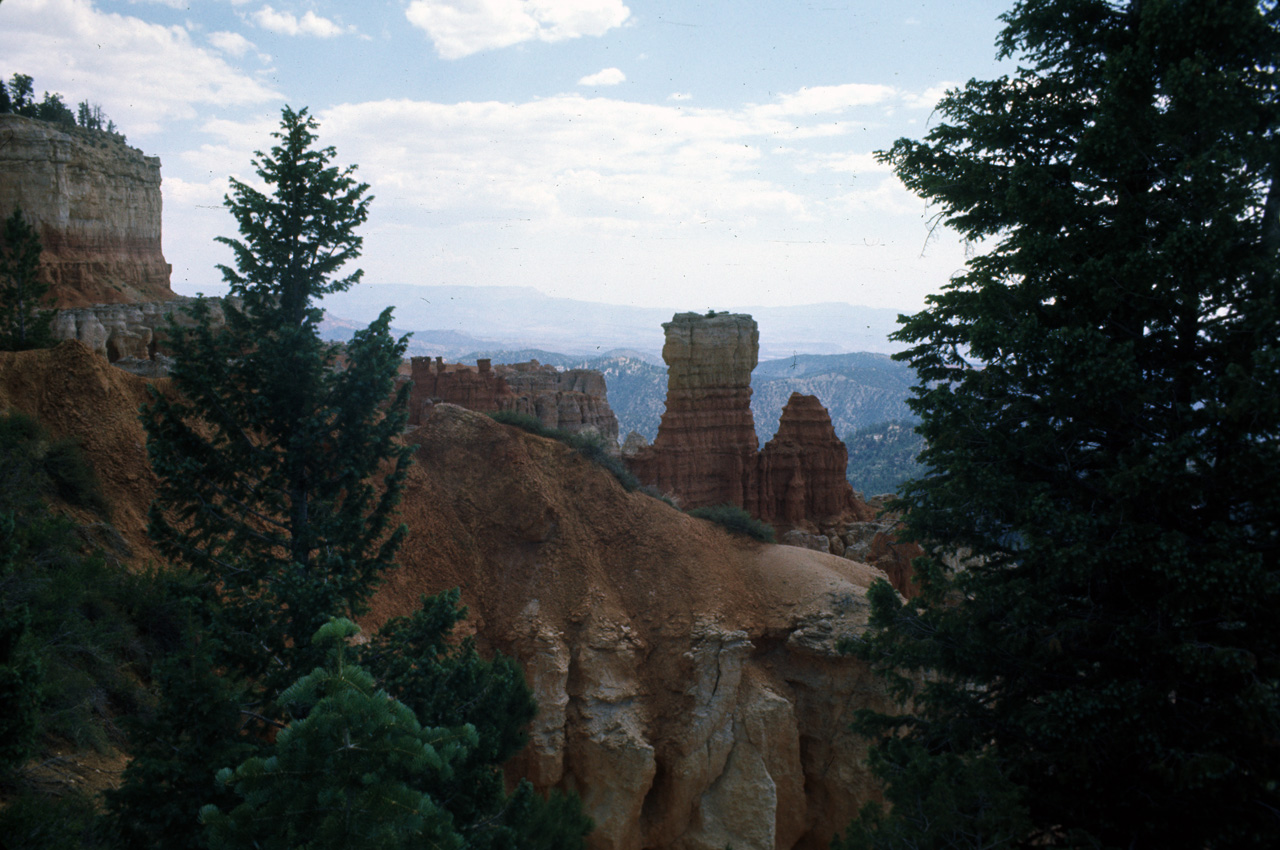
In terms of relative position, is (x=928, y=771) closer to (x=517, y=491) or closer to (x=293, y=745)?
(x=293, y=745)

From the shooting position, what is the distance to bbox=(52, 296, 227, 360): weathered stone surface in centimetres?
3400

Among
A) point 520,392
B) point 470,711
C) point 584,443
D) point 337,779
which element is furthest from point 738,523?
point 520,392

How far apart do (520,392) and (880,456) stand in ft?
189

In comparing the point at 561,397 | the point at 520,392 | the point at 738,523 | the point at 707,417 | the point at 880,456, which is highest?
the point at 520,392

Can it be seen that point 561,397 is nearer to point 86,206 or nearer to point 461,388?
point 461,388

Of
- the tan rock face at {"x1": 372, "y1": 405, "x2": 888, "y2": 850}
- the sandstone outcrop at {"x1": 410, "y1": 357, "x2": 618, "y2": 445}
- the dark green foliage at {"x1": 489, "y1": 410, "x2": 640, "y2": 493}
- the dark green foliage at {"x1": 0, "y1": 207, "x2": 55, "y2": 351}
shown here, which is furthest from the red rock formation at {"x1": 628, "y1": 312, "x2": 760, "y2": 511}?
the dark green foliage at {"x1": 0, "y1": 207, "x2": 55, "y2": 351}

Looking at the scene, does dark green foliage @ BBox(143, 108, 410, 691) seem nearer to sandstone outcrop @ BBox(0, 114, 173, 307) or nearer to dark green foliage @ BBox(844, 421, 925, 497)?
sandstone outcrop @ BBox(0, 114, 173, 307)

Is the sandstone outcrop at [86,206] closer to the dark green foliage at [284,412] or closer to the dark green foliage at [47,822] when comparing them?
the dark green foliage at [284,412]

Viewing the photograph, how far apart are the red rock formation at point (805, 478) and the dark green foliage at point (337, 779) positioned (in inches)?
1560

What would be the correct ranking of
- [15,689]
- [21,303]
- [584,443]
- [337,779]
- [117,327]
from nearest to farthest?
[337,779], [15,689], [584,443], [21,303], [117,327]

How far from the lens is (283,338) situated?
1034cm

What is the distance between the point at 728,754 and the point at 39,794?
12669 millimetres

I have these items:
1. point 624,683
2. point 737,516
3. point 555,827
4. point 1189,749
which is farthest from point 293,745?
point 737,516

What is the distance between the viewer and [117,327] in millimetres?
36219
